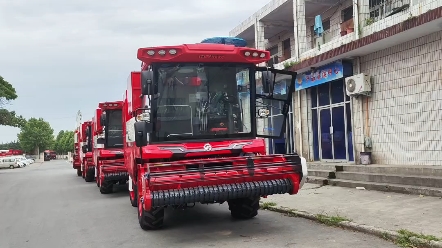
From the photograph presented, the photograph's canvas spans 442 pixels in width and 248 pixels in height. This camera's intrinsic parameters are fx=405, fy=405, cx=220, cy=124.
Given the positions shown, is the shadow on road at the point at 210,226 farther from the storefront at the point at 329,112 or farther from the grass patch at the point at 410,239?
the storefront at the point at 329,112

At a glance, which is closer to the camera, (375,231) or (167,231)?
(375,231)

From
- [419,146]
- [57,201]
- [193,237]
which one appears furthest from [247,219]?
[57,201]

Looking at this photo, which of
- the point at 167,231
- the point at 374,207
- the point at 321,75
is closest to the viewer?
the point at 167,231

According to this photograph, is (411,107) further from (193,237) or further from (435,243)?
(193,237)

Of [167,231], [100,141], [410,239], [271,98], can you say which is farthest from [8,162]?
[410,239]

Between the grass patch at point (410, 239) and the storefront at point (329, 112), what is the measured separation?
8.31m

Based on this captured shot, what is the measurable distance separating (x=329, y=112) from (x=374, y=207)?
7.49 metres

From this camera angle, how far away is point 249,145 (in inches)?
264

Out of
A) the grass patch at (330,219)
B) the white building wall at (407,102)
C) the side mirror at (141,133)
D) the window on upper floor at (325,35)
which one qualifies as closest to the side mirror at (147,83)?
the side mirror at (141,133)

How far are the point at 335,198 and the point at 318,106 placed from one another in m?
6.79

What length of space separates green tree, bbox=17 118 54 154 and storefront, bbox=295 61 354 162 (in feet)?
246

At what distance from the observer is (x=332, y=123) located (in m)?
14.8

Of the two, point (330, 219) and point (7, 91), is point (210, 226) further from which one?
point (7, 91)

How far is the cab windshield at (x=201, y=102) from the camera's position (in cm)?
650
